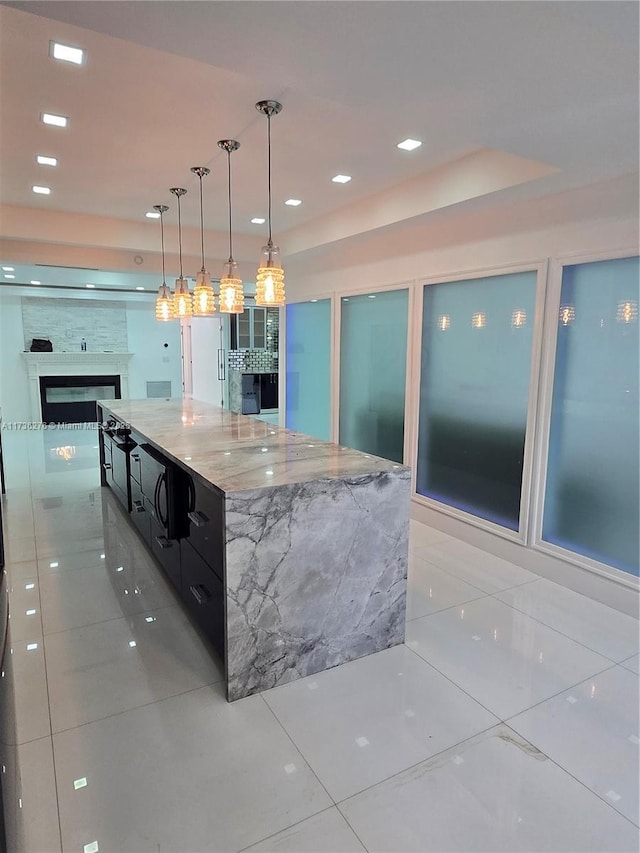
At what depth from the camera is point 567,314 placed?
10.1 feet

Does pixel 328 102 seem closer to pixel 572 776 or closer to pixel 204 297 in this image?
pixel 204 297

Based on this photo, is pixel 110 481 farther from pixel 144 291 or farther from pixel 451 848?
pixel 144 291

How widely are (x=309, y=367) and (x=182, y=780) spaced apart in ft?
15.5

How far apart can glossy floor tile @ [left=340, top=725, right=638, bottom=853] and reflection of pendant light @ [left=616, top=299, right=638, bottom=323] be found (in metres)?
2.26

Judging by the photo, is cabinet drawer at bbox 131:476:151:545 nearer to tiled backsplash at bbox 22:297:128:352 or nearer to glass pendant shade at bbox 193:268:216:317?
glass pendant shade at bbox 193:268:216:317

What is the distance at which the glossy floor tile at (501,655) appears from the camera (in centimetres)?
217

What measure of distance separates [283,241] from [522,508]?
3.80 meters

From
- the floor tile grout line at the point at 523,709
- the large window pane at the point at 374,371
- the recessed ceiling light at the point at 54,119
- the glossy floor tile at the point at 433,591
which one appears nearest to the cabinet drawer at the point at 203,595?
the floor tile grout line at the point at 523,709

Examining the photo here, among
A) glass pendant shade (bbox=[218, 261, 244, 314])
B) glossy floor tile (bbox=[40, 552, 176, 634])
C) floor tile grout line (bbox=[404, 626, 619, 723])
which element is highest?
glass pendant shade (bbox=[218, 261, 244, 314])

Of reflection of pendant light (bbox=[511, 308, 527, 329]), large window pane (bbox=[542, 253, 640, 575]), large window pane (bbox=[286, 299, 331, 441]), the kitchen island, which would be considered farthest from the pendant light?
large window pane (bbox=[542, 253, 640, 575])

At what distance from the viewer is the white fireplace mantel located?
925cm

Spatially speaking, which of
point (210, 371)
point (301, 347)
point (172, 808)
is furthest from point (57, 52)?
point (210, 371)

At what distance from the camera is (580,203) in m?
2.95

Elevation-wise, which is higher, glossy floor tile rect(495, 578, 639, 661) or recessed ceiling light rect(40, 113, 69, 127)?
recessed ceiling light rect(40, 113, 69, 127)
